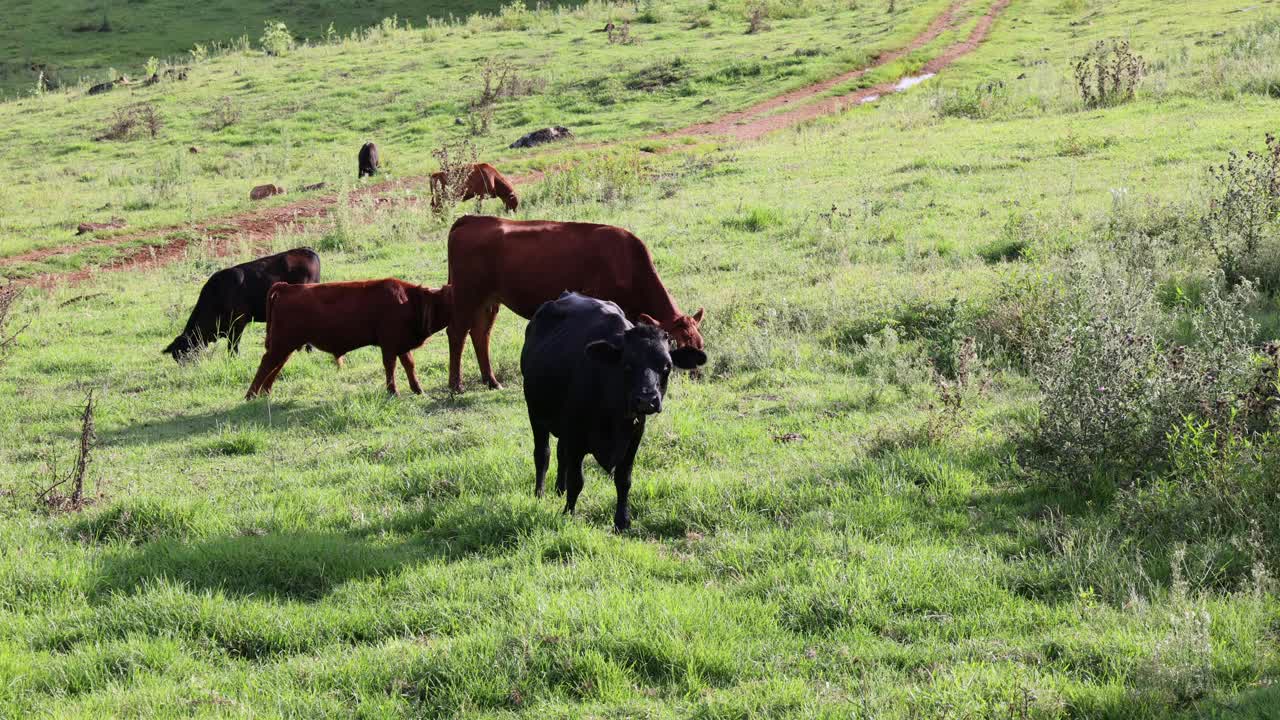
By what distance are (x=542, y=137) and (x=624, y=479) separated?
78.6ft

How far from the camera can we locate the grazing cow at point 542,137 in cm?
2936

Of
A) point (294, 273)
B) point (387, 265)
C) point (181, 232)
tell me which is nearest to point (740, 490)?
point (294, 273)

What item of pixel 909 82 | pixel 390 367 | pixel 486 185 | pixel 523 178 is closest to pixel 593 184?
pixel 486 185

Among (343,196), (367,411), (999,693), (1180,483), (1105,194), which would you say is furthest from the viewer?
(343,196)

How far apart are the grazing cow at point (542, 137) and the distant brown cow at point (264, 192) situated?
696 centimetres

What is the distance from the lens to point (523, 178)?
25.0m

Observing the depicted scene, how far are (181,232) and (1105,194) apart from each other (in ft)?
53.7

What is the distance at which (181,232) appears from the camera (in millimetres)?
21062

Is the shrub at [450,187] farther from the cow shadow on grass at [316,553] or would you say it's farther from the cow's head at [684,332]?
the cow shadow on grass at [316,553]

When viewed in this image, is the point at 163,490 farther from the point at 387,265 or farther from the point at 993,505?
the point at 387,265

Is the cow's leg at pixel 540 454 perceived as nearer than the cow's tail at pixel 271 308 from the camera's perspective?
Yes

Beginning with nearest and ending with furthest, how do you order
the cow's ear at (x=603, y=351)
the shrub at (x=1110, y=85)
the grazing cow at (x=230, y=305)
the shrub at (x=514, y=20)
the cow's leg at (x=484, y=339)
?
the cow's ear at (x=603, y=351), the cow's leg at (x=484, y=339), the grazing cow at (x=230, y=305), the shrub at (x=1110, y=85), the shrub at (x=514, y=20)

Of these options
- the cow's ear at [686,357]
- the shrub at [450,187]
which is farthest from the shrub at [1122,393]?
the shrub at [450,187]

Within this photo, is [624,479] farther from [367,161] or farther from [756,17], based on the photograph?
[756,17]
